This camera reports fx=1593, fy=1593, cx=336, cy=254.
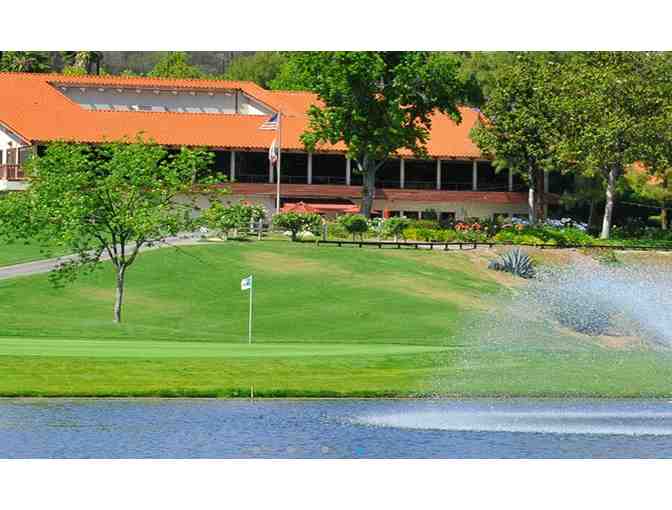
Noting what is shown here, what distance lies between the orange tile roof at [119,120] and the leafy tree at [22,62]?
13.5 m

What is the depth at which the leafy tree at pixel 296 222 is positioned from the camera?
241 feet

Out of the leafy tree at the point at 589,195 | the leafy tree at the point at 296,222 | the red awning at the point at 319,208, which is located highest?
the leafy tree at the point at 589,195

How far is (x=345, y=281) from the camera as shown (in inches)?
2515

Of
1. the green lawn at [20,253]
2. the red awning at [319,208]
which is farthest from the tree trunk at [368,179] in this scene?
the green lawn at [20,253]

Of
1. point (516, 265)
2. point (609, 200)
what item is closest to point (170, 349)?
point (516, 265)

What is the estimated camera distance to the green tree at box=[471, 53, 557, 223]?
283 feet

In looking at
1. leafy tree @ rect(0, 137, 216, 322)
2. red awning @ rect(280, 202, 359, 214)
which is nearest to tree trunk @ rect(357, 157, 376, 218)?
red awning @ rect(280, 202, 359, 214)

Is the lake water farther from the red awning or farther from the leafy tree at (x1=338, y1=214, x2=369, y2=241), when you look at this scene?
the red awning

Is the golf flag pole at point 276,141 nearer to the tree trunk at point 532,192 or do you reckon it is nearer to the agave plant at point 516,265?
the agave plant at point 516,265

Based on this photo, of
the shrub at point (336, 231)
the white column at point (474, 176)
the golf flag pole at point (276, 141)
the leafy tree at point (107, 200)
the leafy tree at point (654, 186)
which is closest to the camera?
the leafy tree at point (107, 200)

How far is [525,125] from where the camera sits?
286 ft

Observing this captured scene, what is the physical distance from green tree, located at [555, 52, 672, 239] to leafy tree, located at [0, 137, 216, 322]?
1216 inches
